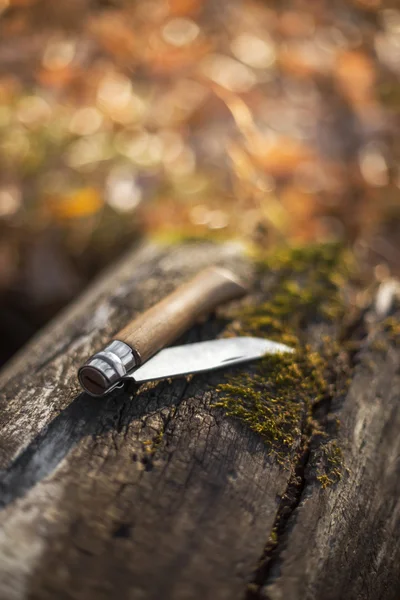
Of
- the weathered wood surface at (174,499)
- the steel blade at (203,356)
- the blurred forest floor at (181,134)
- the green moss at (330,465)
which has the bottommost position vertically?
the weathered wood surface at (174,499)

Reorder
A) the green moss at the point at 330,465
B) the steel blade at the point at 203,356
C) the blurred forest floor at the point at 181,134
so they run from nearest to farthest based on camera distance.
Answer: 1. the green moss at the point at 330,465
2. the steel blade at the point at 203,356
3. the blurred forest floor at the point at 181,134

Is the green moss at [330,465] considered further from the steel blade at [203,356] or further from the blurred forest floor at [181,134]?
the blurred forest floor at [181,134]

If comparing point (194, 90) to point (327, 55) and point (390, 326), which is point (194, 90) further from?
point (390, 326)

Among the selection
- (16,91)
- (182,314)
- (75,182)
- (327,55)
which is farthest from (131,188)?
(327,55)

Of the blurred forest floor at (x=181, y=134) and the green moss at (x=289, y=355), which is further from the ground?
the blurred forest floor at (x=181, y=134)

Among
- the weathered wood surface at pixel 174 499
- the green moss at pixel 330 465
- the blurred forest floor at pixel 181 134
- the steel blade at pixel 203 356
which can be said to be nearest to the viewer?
the weathered wood surface at pixel 174 499

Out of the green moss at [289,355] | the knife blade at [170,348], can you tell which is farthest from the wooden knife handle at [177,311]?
the green moss at [289,355]

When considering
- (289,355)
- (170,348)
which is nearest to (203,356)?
Result: (170,348)
